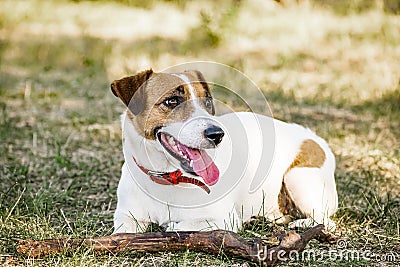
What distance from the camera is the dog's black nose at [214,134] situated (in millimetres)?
3676

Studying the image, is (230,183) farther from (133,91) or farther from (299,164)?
(133,91)

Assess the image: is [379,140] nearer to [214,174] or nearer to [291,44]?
[214,174]

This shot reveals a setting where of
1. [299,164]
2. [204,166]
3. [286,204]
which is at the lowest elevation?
[286,204]

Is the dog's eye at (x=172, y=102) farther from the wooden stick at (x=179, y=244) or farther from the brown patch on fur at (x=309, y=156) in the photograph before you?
the brown patch on fur at (x=309, y=156)

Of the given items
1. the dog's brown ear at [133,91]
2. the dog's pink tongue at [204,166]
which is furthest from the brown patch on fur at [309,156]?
the dog's brown ear at [133,91]

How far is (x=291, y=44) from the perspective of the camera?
36.1ft

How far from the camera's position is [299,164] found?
4375 mm

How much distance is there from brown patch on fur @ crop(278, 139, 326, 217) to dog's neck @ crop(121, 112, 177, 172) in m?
0.87

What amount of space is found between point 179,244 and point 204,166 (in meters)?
0.52

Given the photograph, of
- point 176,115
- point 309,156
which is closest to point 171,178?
point 176,115

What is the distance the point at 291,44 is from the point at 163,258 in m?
7.89

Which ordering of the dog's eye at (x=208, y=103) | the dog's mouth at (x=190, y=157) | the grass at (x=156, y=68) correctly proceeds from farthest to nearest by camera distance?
the grass at (x=156, y=68) < the dog's eye at (x=208, y=103) < the dog's mouth at (x=190, y=157)

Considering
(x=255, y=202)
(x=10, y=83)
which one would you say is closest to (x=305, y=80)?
(x=10, y=83)

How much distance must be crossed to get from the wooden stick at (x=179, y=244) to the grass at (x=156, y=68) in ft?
0.18
